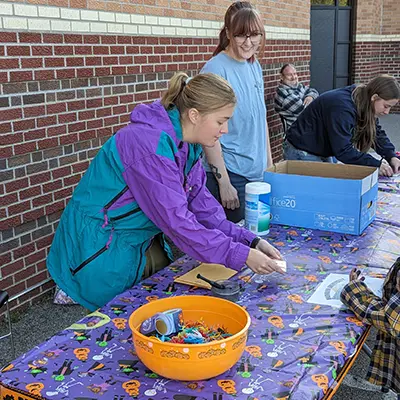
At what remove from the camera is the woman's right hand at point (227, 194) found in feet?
11.0

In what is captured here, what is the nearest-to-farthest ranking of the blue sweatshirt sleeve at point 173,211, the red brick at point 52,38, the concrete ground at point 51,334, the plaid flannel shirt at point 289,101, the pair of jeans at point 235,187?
the blue sweatshirt sleeve at point 173,211
the concrete ground at point 51,334
the pair of jeans at point 235,187
the red brick at point 52,38
the plaid flannel shirt at point 289,101

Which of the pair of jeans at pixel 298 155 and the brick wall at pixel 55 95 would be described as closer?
the brick wall at pixel 55 95

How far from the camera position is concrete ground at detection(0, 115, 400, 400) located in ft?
10.4

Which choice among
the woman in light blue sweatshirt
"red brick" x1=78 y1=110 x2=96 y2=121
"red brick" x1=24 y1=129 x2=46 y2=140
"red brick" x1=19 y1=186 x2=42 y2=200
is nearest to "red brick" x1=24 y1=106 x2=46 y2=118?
"red brick" x1=24 y1=129 x2=46 y2=140

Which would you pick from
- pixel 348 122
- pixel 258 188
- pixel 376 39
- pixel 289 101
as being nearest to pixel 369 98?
pixel 348 122

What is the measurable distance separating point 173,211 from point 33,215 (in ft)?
7.14

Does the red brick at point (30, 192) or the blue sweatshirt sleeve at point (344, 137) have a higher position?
the blue sweatshirt sleeve at point (344, 137)

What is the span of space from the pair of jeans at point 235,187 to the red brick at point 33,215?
4.37 feet

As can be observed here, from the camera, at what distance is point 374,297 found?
2.04m

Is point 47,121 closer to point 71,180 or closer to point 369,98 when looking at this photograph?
point 71,180

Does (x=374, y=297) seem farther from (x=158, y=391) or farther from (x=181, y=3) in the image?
(x=181, y=3)

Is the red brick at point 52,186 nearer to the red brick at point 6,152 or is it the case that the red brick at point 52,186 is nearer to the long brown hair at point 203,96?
the red brick at point 6,152

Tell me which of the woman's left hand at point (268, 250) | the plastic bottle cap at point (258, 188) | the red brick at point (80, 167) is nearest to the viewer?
the woman's left hand at point (268, 250)

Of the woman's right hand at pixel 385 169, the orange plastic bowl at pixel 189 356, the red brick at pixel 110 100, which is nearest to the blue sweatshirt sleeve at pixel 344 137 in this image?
the woman's right hand at pixel 385 169
